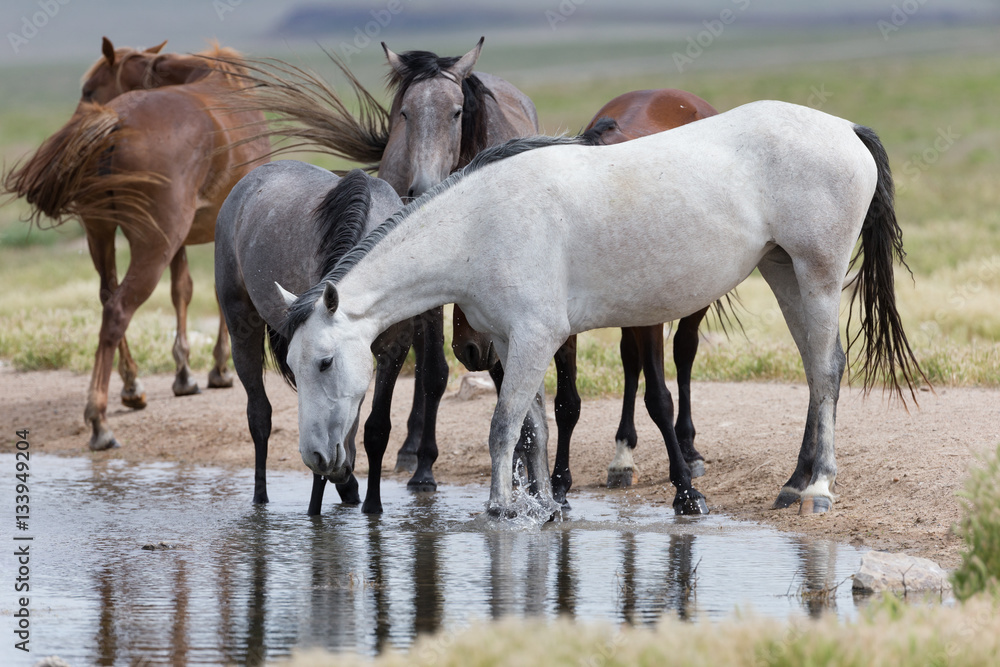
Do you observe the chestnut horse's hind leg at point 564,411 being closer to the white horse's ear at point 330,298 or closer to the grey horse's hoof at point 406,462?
the grey horse's hoof at point 406,462

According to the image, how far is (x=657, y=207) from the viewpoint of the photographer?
5.50 metres

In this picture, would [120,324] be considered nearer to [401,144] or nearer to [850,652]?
[401,144]

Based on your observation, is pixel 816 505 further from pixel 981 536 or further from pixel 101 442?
pixel 101 442

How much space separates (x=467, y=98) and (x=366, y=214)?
1321mm

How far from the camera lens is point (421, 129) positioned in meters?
6.50

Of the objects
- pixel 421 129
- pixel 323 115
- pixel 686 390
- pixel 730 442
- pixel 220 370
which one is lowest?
pixel 730 442

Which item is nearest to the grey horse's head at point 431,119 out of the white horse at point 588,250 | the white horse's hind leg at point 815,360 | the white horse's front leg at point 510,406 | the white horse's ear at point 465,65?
the white horse's ear at point 465,65

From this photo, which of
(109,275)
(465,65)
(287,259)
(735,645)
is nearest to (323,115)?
(465,65)

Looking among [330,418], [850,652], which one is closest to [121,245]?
[330,418]

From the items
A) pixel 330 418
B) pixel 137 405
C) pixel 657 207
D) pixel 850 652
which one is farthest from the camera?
pixel 137 405

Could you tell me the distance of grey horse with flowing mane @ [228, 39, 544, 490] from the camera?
649cm

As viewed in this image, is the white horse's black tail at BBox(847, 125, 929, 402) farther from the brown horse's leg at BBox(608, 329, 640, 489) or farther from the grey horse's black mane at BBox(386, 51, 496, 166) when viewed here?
the grey horse's black mane at BBox(386, 51, 496, 166)

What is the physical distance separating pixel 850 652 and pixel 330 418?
9.20 feet

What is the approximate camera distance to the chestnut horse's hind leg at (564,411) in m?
6.43
